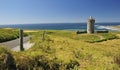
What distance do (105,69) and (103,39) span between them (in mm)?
44794

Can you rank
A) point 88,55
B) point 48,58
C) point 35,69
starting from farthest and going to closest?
point 88,55, point 48,58, point 35,69

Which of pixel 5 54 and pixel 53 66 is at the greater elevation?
pixel 5 54

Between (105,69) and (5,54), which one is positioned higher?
(5,54)

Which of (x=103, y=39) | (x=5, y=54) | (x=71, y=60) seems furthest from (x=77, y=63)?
(x=103, y=39)

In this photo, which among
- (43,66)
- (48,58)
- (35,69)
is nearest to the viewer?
(35,69)

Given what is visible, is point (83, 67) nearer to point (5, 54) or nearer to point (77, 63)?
point (77, 63)

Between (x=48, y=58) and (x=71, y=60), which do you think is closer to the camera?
(x=48, y=58)

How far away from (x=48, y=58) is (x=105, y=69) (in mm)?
4394

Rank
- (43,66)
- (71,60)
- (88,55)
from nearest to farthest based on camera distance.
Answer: (43,66)
(71,60)
(88,55)

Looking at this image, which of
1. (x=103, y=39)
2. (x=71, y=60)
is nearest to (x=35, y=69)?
(x=71, y=60)

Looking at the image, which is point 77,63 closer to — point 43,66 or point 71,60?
point 71,60

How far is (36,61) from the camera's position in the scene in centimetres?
1670

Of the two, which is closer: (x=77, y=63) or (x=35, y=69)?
(x=35, y=69)

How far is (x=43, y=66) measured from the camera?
16.7m
